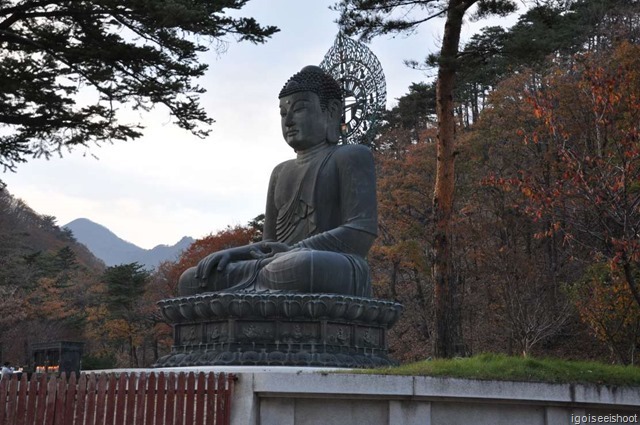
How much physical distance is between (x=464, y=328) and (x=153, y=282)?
748 inches

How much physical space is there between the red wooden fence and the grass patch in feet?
4.29

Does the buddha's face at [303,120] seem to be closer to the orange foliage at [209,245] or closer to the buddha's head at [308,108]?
the buddha's head at [308,108]

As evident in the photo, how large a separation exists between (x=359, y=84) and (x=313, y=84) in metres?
7.85

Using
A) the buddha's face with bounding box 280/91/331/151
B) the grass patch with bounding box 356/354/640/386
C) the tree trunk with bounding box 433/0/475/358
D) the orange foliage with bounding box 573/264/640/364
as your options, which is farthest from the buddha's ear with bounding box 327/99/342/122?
the orange foliage with bounding box 573/264/640/364

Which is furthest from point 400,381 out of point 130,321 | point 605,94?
point 130,321

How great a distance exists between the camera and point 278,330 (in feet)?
27.1

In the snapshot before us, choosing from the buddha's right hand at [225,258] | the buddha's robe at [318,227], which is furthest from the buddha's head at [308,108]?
the buddha's right hand at [225,258]

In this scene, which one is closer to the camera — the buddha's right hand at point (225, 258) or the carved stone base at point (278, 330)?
the carved stone base at point (278, 330)

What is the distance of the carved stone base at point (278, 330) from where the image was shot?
8.14 m

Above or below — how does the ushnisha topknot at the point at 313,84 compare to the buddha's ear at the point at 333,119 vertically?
above

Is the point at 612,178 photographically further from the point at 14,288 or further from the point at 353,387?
the point at 14,288

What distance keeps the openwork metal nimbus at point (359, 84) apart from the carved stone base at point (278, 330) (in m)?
9.12

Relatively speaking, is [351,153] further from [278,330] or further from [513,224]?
[513,224]

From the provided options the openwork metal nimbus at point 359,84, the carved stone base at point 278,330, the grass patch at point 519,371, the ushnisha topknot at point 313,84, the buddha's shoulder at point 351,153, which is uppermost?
the openwork metal nimbus at point 359,84
